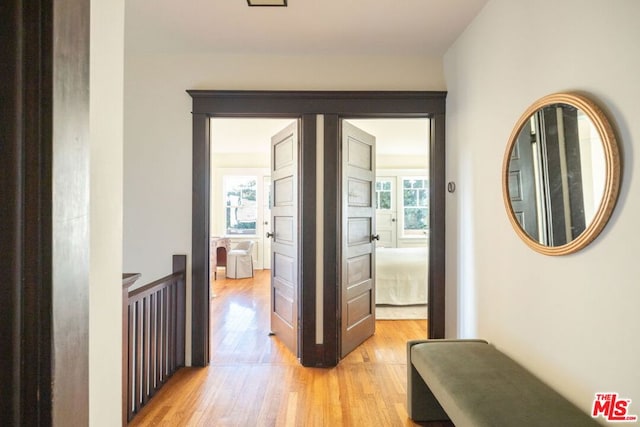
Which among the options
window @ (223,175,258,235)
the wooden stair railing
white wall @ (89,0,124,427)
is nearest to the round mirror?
white wall @ (89,0,124,427)

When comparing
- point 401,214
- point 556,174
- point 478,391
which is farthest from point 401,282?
point 401,214

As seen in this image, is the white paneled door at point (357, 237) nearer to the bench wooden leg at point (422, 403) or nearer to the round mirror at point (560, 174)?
the bench wooden leg at point (422, 403)

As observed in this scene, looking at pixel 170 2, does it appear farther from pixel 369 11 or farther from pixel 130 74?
pixel 369 11

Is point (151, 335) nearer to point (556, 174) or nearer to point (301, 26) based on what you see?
point (301, 26)

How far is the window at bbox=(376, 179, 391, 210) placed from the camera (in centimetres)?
727

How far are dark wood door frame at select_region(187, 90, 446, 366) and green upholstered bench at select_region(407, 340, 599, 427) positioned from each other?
798 mm

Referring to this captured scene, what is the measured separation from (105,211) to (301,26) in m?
2.00

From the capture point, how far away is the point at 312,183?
2701mm

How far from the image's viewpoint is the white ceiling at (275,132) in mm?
4711

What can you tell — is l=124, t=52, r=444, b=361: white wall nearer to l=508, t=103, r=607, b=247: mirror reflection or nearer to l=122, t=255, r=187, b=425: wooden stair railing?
l=122, t=255, r=187, b=425: wooden stair railing

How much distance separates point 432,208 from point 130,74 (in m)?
2.70
